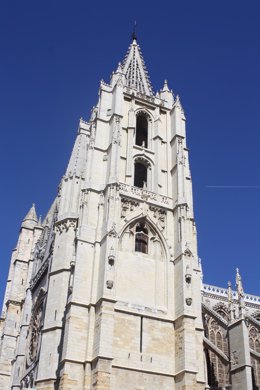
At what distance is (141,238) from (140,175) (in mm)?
5804

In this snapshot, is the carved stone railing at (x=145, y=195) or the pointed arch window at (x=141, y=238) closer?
the pointed arch window at (x=141, y=238)

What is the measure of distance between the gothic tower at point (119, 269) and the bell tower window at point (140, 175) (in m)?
0.07

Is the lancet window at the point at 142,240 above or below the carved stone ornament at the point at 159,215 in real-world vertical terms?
below

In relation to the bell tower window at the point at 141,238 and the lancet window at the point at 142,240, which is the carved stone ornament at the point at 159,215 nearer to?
the lancet window at the point at 142,240

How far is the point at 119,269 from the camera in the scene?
24.8m

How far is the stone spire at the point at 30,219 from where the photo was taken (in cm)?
3897

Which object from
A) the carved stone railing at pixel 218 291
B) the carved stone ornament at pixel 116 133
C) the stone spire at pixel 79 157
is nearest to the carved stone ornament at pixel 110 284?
the stone spire at pixel 79 157

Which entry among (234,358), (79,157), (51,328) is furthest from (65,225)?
(234,358)

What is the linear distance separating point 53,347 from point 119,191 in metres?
8.89

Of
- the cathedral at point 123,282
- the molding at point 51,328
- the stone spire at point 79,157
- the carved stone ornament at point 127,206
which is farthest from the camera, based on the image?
the stone spire at point 79,157

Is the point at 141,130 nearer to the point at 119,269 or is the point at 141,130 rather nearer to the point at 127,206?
the point at 127,206

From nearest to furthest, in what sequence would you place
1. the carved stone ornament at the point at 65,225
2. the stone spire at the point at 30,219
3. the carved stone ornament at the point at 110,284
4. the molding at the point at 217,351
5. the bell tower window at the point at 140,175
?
the carved stone ornament at the point at 110,284 → the molding at the point at 217,351 → the carved stone ornament at the point at 65,225 → the bell tower window at the point at 140,175 → the stone spire at the point at 30,219

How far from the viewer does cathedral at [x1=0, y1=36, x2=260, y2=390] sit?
22.2 meters

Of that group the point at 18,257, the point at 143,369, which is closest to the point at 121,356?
the point at 143,369
